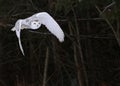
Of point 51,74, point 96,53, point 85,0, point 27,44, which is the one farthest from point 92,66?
point 85,0

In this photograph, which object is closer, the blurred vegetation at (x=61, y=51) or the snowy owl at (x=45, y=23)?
the snowy owl at (x=45, y=23)

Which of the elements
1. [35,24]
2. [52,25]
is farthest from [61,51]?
[52,25]

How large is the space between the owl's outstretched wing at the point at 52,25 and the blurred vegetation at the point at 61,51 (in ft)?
5.61

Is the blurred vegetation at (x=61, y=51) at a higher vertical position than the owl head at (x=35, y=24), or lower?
lower

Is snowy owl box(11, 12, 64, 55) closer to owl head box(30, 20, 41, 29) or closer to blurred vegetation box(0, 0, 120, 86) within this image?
owl head box(30, 20, 41, 29)

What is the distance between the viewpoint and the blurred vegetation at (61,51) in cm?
432

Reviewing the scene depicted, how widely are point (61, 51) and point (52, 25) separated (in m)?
2.82

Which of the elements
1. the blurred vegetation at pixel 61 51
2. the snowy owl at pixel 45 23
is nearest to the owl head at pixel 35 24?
the snowy owl at pixel 45 23

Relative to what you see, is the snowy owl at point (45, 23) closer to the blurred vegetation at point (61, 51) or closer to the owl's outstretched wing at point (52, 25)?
the owl's outstretched wing at point (52, 25)

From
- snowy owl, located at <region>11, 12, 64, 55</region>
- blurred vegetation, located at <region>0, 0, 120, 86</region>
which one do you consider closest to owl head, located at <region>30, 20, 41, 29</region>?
snowy owl, located at <region>11, 12, 64, 55</region>

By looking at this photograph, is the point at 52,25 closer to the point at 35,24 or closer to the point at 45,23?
the point at 45,23

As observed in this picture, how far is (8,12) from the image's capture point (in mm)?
4375

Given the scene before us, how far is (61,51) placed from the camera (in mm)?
5027

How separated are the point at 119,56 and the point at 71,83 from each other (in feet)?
2.38
